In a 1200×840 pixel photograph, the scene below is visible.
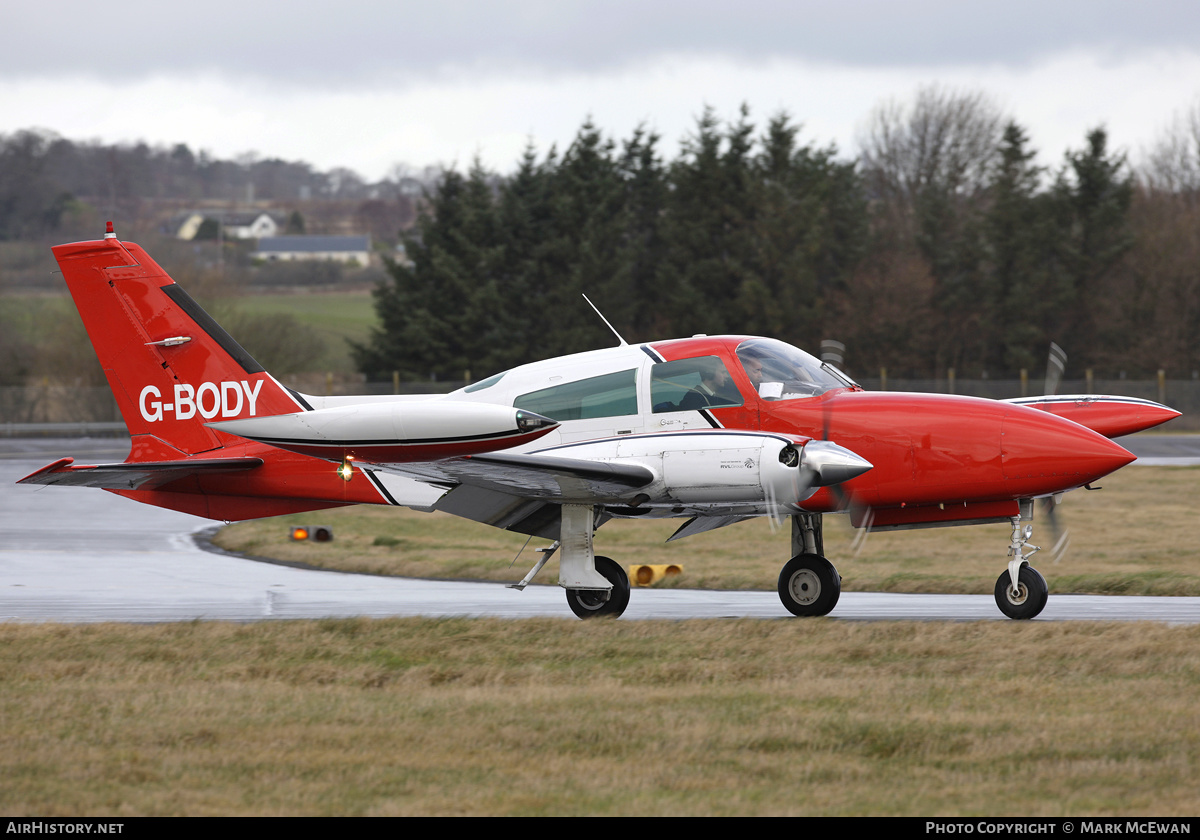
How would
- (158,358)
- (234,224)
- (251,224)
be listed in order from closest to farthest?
(158,358) → (234,224) → (251,224)

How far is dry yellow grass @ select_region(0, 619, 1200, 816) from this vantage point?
6.36 metres

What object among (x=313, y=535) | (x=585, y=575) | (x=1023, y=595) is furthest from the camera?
(x=313, y=535)

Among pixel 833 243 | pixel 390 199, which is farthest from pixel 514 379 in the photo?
pixel 390 199

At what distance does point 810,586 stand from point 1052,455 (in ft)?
8.45

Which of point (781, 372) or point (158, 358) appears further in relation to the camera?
point (158, 358)

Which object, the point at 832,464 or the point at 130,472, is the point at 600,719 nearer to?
the point at 832,464

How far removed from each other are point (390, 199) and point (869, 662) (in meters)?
158

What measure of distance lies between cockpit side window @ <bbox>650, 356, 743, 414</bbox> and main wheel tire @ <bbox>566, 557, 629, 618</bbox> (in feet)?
5.52

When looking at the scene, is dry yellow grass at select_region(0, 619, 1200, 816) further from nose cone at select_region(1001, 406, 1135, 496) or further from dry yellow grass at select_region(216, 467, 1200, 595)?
dry yellow grass at select_region(216, 467, 1200, 595)

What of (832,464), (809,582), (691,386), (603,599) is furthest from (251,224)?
(832,464)

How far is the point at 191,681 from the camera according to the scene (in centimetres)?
938

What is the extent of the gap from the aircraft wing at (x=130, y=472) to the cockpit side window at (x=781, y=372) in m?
5.17

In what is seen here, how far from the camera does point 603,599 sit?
40.5 feet

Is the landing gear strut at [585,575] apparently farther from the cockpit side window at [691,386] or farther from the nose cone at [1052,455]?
the nose cone at [1052,455]
